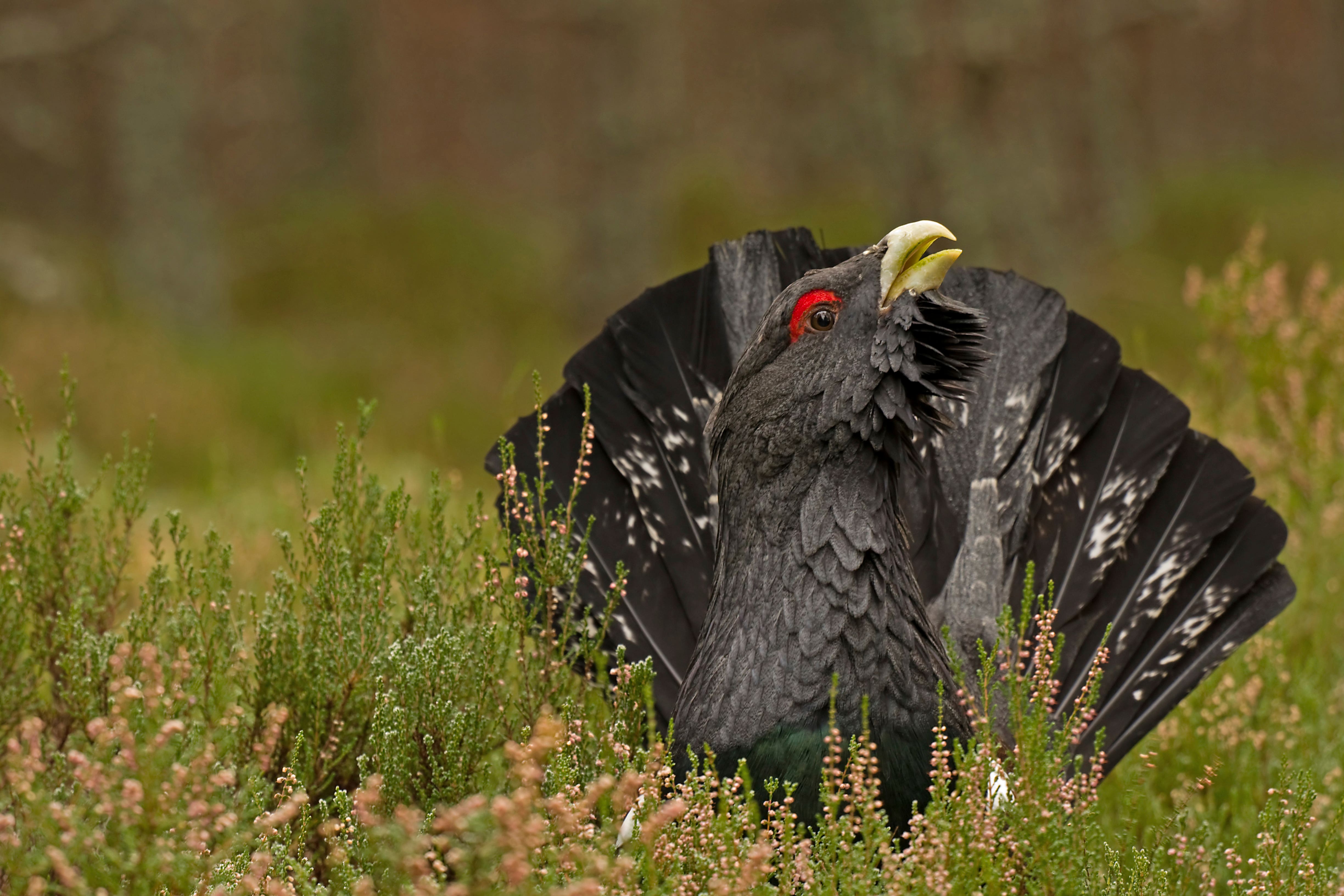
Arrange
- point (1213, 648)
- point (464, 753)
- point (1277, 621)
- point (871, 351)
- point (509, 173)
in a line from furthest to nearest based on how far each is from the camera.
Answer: point (509, 173) < point (1277, 621) < point (1213, 648) < point (464, 753) < point (871, 351)

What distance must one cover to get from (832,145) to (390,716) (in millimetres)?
15913

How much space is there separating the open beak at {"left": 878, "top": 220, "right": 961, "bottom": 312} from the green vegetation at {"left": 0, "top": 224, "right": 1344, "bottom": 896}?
2.39 ft

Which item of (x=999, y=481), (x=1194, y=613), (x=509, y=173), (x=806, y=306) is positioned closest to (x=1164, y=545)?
(x=1194, y=613)

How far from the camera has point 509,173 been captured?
21.1 m

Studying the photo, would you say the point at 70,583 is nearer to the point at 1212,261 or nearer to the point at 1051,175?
the point at 1051,175

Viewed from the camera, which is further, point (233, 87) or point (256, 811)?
point (233, 87)

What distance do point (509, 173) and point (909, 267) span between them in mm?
19071

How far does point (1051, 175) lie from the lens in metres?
10.9

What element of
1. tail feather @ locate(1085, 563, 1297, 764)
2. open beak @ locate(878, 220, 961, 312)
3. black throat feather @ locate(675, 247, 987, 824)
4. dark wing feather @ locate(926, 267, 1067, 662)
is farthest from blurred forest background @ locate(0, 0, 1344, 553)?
tail feather @ locate(1085, 563, 1297, 764)

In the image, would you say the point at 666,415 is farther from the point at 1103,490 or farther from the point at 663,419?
the point at 1103,490

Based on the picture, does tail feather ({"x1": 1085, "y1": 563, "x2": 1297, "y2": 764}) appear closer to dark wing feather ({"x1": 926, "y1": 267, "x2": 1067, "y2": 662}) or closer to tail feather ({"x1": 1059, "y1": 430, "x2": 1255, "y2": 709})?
tail feather ({"x1": 1059, "y1": 430, "x2": 1255, "y2": 709})

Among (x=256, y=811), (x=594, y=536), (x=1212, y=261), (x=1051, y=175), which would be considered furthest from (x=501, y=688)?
(x=1212, y=261)

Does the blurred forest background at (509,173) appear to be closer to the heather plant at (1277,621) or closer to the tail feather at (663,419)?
the tail feather at (663,419)

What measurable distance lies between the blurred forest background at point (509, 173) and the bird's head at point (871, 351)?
134cm
